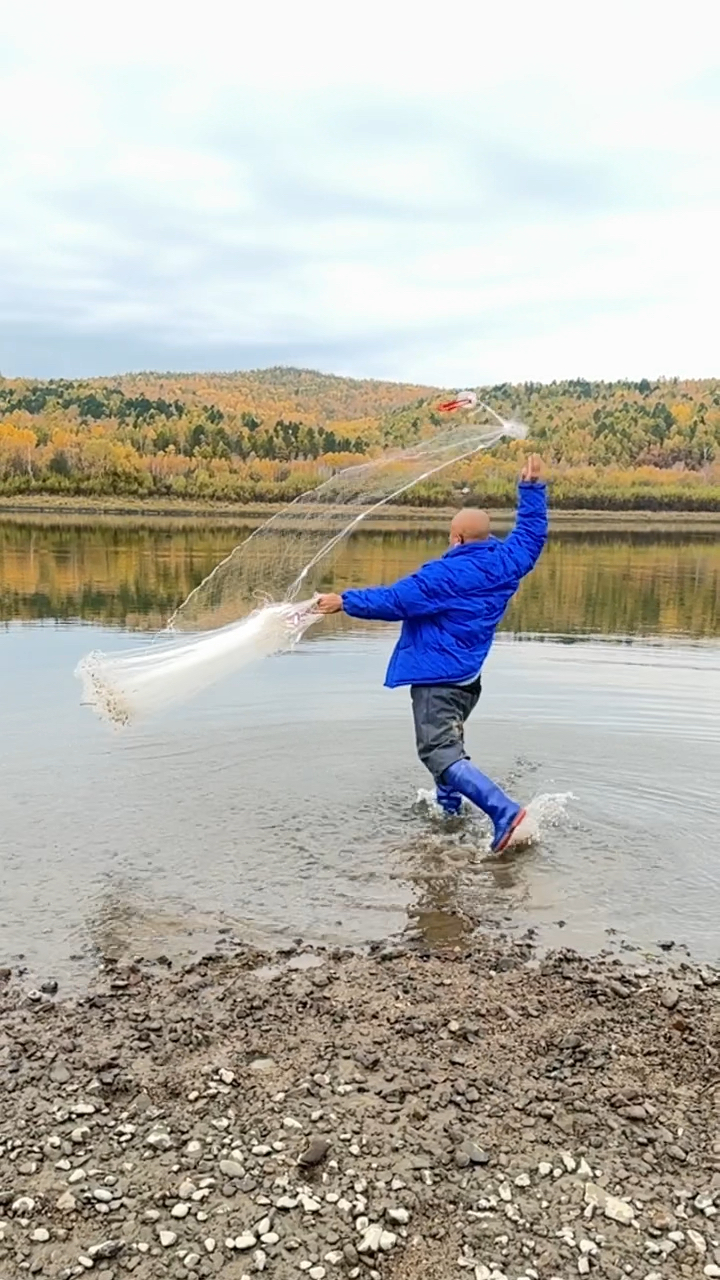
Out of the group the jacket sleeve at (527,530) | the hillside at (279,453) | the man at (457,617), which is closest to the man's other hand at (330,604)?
the man at (457,617)

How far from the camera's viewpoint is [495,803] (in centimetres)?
704

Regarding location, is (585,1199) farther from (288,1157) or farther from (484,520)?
(484,520)

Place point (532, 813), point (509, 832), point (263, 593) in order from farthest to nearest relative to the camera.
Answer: point (263, 593), point (532, 813), point (509, 832)

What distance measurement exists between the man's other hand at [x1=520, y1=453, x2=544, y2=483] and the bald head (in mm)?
407

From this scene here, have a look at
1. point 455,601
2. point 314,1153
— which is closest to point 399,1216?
point 314,1153

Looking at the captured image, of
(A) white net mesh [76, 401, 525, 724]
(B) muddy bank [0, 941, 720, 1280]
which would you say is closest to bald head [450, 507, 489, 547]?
(A) white net mesh [76, 401, 525, 724]

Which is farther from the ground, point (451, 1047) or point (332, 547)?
point (332, 547)

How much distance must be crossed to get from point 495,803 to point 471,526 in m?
1.97

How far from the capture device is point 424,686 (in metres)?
Answer: 7.46

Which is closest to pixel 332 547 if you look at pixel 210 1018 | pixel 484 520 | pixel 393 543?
pixel 484 520

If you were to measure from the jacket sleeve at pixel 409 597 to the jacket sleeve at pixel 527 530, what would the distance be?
0.57 metres

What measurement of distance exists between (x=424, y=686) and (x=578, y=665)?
8.63 meters

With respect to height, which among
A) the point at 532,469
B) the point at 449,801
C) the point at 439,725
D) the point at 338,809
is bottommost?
the point at 338,809

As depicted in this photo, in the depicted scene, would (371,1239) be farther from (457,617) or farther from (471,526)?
(471,526)
